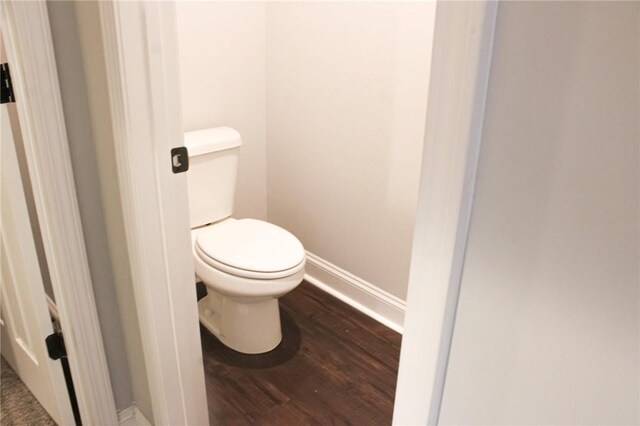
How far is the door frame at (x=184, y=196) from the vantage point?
0.59m

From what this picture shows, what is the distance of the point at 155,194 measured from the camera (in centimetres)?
122

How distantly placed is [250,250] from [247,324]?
324 millimetres

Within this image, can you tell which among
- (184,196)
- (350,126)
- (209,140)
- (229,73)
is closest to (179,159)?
(184,196)

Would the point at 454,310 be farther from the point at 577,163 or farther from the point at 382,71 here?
the point at 382,71

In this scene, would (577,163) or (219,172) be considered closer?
(577,163)

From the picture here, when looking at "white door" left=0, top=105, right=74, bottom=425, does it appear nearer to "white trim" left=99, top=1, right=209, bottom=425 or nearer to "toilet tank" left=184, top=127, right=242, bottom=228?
"white trim" left=99, top=1, right=209, bottom=425

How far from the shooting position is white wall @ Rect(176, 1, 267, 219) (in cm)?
212

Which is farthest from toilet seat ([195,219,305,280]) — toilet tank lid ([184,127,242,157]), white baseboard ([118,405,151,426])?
white baseboard ([118,405,151,426])

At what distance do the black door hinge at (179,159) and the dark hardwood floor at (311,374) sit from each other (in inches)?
37.9

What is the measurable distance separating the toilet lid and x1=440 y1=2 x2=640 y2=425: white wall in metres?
1.26

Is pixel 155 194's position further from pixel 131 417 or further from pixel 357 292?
pixel 357 292

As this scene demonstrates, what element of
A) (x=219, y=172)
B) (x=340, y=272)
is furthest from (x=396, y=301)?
(x=219, y=172)

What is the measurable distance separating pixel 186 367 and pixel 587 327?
1162mm

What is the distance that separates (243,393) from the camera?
1.89 metres
